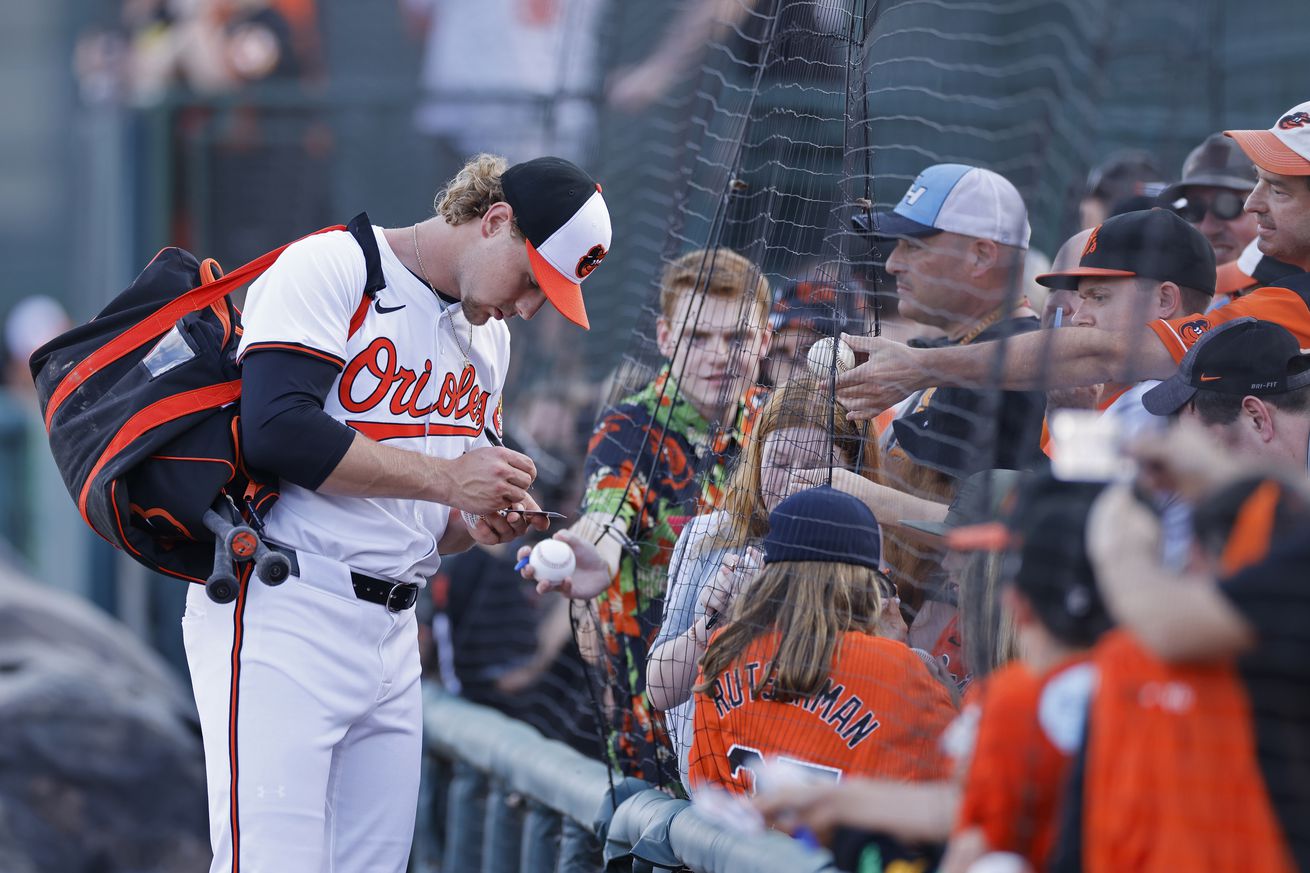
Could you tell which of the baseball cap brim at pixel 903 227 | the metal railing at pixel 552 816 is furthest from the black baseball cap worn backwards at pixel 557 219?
the metal railing at pixel 552 816

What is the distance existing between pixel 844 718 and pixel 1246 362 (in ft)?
3.23

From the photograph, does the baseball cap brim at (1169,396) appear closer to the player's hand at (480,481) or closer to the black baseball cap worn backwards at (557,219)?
the black baseball cap worn backwards at (557,219)

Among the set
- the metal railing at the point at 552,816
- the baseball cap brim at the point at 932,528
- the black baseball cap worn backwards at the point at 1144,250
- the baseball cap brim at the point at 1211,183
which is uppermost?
the baseball cap brim at the point at 1211,183

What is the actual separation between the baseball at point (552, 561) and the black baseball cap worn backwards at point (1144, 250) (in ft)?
3.56

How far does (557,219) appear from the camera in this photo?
3.01 meters

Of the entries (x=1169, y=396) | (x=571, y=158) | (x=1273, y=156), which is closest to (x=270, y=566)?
(x=1169, y=396)

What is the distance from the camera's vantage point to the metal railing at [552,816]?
3.09m

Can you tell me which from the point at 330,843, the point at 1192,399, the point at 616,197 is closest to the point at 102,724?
the point at 616,197

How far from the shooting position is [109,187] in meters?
8.08

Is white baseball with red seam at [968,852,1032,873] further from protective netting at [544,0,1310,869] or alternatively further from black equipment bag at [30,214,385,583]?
black equipment bag at [30,214,385,583]

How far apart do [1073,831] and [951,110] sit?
633 cm

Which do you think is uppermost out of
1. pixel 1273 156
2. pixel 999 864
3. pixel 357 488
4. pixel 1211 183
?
pixel 1273 156

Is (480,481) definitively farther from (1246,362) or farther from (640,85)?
(640,85)

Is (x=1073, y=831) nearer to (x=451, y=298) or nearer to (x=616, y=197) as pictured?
(x=451, y=298)
